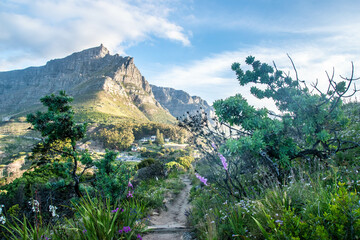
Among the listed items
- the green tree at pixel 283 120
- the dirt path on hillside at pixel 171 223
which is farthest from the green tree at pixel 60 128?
the green tree at pixel 283 120

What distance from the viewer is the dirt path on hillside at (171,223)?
201 inches

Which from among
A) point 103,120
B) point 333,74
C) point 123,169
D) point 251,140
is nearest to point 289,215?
point 251,140

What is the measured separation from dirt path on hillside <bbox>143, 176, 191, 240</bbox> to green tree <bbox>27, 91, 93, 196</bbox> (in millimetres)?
2739

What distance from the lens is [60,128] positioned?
245 inches

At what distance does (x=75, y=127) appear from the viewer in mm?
6430

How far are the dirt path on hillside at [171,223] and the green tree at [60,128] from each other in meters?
2.74

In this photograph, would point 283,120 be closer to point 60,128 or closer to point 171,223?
point 171,223

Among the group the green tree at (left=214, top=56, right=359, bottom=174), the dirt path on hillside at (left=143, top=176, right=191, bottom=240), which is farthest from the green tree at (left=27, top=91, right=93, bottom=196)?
the green tree at (left=214, top=56, right=359, bottom=174)

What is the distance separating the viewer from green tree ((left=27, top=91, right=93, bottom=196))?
6108mm

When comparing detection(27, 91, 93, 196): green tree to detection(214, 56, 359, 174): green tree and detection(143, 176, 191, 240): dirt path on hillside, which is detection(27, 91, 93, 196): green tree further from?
detection(214, 56, 359, 174): green tree

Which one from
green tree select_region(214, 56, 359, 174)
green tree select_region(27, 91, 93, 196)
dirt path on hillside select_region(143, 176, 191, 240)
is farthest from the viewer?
green tree select_region(27, 91, 93, 196)

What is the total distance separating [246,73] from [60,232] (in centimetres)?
624

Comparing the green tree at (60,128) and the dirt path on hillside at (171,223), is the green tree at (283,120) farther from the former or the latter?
the green tree at (60,128)

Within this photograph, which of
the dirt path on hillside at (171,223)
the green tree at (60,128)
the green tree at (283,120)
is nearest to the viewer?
the green tree at (283,120)
